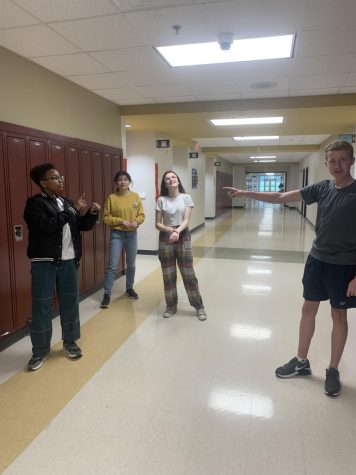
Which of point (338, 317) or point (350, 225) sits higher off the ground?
point (350, 225)

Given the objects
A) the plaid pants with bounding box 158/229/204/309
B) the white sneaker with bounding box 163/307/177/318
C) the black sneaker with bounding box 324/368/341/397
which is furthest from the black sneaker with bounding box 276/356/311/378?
the white sneaker with bounding box 163/307/177/318

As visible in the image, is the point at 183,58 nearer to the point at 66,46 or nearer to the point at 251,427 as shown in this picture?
the point at 66,46

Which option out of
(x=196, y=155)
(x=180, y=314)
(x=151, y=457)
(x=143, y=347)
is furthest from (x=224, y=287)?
(x=196, y=155)

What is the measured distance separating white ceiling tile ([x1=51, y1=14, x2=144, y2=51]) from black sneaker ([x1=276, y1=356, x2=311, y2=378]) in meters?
2.85

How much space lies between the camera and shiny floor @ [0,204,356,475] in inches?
69.7

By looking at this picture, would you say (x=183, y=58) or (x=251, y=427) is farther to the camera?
(x=183, y=58)

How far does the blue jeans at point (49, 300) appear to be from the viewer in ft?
8.42

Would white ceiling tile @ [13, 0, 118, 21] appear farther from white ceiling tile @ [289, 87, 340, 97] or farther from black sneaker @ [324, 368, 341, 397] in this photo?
black sneaker @ [324, 368, 341, 397]

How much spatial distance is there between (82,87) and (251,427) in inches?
158

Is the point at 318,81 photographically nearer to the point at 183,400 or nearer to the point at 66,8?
the point at 66,8

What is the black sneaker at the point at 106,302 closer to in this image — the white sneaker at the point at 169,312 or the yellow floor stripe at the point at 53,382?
the yellow floor stripe at the point at 53,382

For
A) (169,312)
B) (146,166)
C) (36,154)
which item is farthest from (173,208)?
(146,166)

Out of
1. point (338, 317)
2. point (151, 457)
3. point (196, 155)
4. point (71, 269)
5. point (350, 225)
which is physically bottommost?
point (151, 457)

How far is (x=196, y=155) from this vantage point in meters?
9.10
